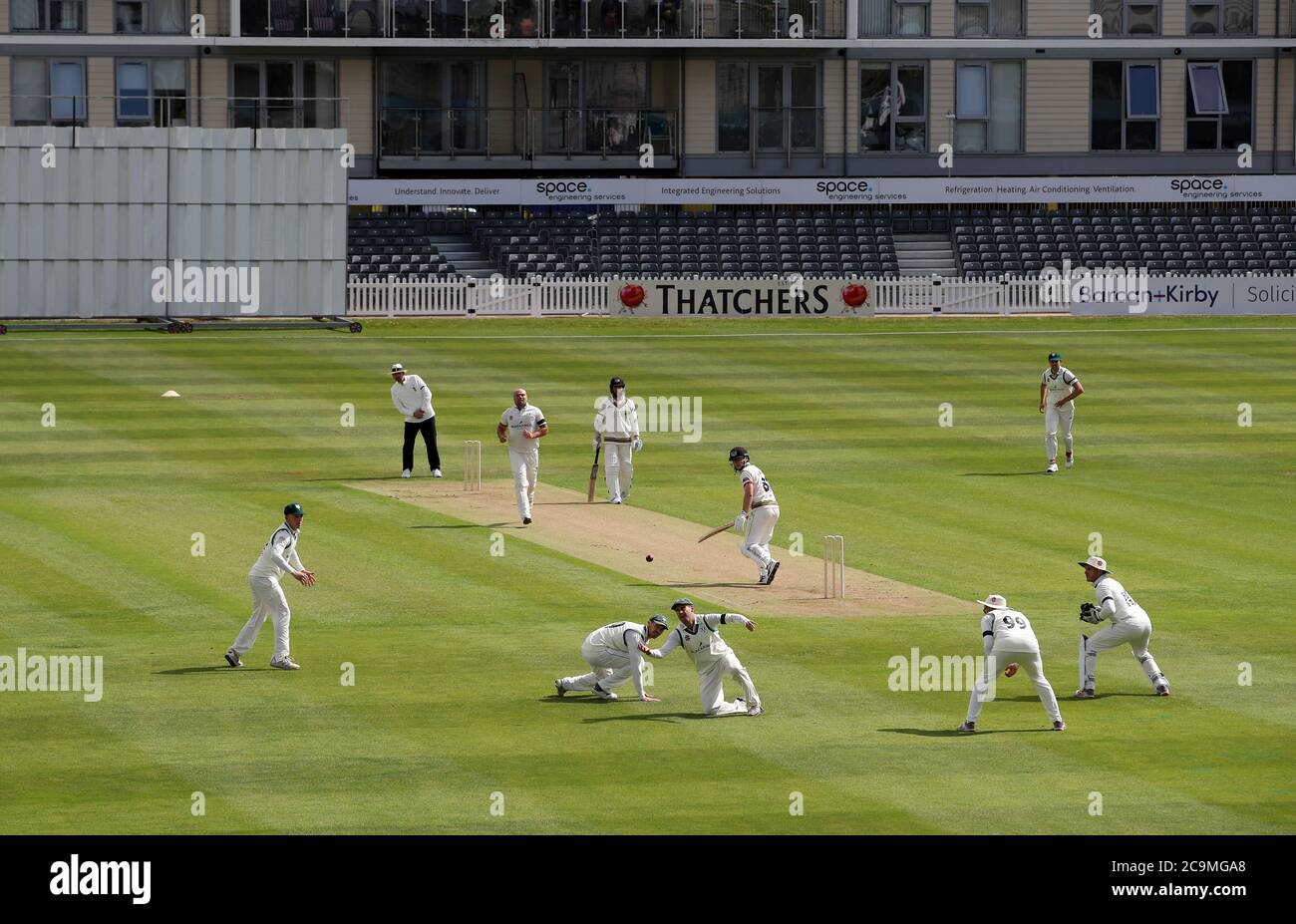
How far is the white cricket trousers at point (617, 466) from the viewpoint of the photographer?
111 feet

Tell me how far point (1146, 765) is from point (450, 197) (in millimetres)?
48683

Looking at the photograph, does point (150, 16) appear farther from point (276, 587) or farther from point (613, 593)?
point (276, 587)

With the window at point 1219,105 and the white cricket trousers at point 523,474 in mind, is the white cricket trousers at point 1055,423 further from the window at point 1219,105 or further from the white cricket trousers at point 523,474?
the window at point 1219,105

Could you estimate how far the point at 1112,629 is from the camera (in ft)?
70.7

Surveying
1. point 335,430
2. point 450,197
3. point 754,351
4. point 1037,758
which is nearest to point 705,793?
point 1037,758

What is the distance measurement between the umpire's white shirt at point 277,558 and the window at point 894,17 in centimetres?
5107

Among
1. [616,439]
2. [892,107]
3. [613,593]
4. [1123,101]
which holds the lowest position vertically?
[613,593]

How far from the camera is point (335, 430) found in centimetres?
4175

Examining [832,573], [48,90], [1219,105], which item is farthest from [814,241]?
[832,573]

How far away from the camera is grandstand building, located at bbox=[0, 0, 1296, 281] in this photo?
66.2 m

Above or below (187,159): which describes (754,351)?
below

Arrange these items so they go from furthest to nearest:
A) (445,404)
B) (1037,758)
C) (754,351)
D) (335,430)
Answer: (754,351), (445,404), (335,430), (1037,758)

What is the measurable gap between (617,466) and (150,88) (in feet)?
129
